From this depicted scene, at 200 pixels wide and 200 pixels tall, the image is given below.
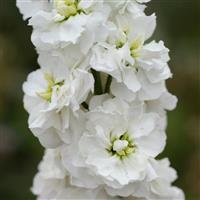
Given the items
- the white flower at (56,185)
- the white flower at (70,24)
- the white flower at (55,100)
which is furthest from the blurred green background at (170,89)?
the white flower at (70,24)

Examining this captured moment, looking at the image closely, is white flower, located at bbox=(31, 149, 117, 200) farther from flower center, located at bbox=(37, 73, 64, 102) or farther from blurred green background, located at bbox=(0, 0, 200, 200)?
blurred green background, located at bbox=(0, 0, 200, 200)

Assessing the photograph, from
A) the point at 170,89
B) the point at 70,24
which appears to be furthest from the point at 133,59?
the point at 170,89

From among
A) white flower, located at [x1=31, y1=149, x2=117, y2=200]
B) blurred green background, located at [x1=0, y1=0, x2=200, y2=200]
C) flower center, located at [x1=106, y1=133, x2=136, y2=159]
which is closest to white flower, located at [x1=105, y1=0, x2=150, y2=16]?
flower center, located at [x1=106, y1=133, x2=136, y2=159]

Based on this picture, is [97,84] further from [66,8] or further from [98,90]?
[66,8]

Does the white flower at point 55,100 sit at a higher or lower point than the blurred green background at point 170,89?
higher

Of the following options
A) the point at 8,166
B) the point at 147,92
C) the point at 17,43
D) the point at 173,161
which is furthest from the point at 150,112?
the point at 17,43

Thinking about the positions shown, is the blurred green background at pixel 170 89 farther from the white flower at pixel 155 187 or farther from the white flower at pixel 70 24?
the white flower at pixel 70 24

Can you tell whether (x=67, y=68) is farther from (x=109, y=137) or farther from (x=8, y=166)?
(x=8, y=166)

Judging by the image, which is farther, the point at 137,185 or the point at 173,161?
the point at 173,161
